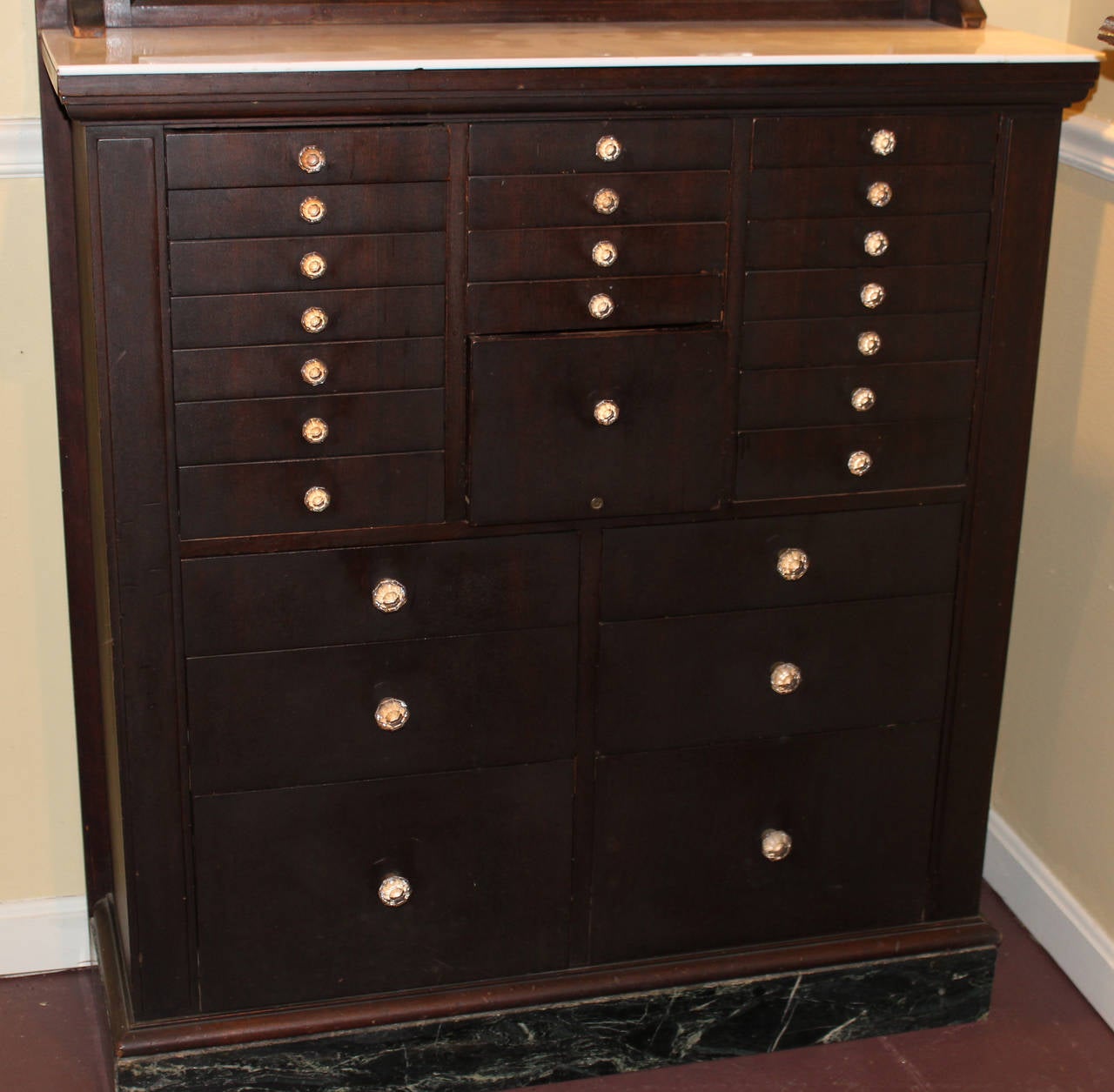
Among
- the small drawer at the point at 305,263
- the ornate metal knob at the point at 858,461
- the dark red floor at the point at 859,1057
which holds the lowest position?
the dark red floor at the point at 859,1057

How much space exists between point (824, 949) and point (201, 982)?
0.85m

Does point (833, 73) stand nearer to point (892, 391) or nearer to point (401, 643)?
point (892, 391)

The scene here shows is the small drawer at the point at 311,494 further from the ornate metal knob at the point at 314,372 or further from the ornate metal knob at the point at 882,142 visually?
the ornate metal knob at the point at 882,142

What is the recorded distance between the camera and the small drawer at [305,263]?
192cm

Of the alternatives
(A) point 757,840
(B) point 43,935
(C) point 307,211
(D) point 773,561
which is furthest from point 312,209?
(B) point 43,935

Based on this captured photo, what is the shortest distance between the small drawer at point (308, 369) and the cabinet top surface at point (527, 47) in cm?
31

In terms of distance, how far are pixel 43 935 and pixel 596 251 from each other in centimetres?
139

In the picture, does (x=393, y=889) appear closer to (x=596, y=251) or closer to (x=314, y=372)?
(x=314, y=372)

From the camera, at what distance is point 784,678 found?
2.27m

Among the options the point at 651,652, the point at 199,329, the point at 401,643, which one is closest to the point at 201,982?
the point at 401,643

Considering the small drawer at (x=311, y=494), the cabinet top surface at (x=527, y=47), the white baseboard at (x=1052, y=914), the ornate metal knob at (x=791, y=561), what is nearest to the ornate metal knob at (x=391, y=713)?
the small drawer at (x=311, y=494)

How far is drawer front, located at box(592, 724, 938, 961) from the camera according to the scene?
2299mm

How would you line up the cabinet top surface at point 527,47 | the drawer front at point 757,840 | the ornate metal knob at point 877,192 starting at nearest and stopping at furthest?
the cabinet top surface at point 527,47 → the ornate metal knob at point 877,192 → the drawer front at point 757,840

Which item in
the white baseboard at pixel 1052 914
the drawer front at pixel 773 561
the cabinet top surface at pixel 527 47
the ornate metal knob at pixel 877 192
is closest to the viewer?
the cabinet top surface at pixel 527 47
